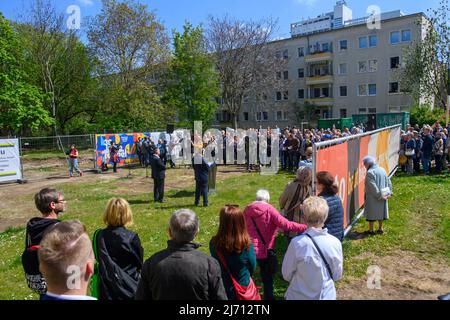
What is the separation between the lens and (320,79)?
52844 mm

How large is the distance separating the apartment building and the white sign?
3475 cm

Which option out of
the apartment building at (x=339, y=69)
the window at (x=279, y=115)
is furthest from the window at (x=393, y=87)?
the window at (x=279, y=115)

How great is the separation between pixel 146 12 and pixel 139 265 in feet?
121

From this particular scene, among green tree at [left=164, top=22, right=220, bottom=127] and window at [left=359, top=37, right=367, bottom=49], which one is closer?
green tree at [left=164, top=22, right=220, bottom=127]

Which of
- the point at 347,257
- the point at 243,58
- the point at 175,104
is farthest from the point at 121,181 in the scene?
the point at 243,58

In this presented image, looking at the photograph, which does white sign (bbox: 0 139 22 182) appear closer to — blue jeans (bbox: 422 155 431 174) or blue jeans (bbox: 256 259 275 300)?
blue jeans (bbox: 256 259 275 300)

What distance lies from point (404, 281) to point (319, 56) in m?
50.7

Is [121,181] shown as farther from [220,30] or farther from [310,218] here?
[220,30]

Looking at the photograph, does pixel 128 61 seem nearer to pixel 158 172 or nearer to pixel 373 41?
pixel 158 172

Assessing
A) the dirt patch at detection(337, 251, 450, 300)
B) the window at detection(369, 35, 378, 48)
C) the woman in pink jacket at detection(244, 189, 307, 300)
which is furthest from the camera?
the window at detection(369, 35, 378, 48)

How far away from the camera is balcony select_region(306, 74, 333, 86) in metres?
52.2

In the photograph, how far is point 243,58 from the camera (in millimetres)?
41656

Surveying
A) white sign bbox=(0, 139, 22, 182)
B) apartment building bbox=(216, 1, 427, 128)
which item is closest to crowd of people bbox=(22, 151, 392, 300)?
white sign bbox=(0, 139, 22, 182)

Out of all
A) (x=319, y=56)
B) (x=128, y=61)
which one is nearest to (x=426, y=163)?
(x=128, y=61)
